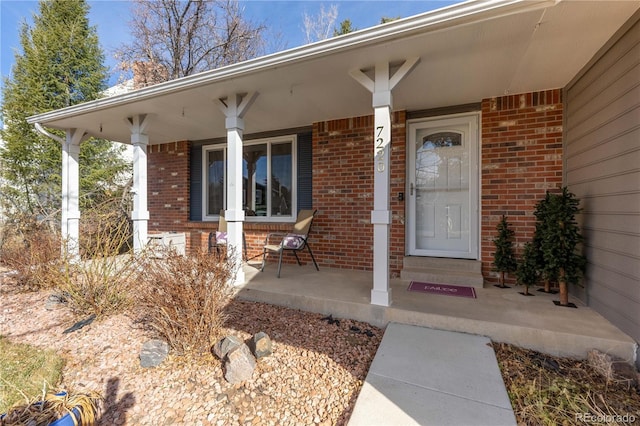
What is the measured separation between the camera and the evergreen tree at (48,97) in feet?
22.7

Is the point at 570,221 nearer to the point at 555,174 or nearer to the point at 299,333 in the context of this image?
the point at 555,174

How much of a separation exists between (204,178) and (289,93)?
296cm

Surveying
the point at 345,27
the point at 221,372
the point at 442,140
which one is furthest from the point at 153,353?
the point at 345,27

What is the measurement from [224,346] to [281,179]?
319 centimetres

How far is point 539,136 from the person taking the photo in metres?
3.20

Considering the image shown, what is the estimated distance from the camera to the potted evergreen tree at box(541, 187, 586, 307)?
2.54 m

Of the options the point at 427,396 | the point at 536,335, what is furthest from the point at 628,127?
the point at 427,396

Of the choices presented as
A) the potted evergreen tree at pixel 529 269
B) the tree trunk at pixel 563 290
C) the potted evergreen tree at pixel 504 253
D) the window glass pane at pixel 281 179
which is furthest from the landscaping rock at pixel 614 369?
the window glass pane at pixel 281 179

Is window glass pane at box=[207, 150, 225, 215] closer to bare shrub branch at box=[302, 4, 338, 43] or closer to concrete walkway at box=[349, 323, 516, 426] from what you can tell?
concrete walkway at box=[349, 323, 516, 426]

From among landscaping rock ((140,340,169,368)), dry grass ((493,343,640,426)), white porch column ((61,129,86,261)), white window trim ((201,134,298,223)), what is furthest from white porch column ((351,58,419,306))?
white porch column ((61,129,86,261))

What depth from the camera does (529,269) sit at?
284 cm

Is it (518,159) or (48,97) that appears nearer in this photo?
(518,159)

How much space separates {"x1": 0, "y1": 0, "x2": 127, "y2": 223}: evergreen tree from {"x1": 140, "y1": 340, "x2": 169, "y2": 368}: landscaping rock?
20.2 feet

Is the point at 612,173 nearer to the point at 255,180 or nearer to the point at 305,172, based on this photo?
the point at 305,172
